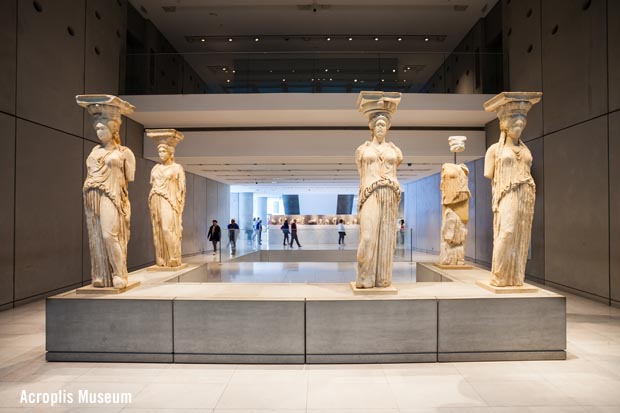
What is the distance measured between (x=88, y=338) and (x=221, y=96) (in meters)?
7.00

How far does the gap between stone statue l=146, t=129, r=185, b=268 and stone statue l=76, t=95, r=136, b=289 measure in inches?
77.9

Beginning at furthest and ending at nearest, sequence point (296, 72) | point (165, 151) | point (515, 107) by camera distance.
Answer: point (296, 72) < point (165, 151) < point (515, 107)

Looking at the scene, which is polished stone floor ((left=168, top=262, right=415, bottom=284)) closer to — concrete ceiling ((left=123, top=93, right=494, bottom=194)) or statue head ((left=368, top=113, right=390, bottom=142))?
concrete ceiling ((left=123, top=93, right=494, bottom=194))

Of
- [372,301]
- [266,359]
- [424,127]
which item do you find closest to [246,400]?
[266,359]

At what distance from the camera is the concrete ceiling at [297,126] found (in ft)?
32.0

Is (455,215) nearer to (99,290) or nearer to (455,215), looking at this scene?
(455,215)

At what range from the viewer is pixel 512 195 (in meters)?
4.61

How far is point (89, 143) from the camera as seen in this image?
8.65 meters

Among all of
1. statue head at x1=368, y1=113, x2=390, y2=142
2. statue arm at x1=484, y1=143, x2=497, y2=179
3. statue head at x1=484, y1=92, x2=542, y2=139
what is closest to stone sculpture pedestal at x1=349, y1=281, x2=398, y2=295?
statue head at x1=368, y1=113, x2=390, y2=142

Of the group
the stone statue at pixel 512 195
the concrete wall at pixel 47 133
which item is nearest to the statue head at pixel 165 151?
the concrete wall at pixel 47 133

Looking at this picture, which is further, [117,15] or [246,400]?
[117,15]

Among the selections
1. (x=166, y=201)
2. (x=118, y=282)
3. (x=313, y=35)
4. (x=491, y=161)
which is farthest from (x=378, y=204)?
(x=313, y=35)

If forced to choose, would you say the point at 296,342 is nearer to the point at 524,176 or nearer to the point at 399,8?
the point at 524,176

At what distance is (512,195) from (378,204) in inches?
64.3
